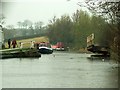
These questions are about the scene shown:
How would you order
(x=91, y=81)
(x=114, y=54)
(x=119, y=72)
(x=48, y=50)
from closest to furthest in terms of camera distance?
(x=114, y=54), (x=91, y=81), (x=119, y=72), (x=48, y=50)

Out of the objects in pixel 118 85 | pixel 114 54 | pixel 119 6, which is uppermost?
pixel 119 6

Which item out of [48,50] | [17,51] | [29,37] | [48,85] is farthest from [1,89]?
[48,50]

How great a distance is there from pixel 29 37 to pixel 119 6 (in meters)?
13.6

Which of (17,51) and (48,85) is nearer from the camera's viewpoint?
(48,85)

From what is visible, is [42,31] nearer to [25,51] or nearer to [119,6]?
[25,51]

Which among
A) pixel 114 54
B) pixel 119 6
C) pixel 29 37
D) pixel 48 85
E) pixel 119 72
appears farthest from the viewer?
pixel 29 37

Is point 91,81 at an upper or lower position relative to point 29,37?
lower

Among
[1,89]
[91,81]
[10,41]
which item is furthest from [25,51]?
[1,89]

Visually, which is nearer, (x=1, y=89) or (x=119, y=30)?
(x=119, y=30)

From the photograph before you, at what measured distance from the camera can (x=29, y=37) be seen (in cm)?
2116

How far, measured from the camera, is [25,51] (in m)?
24.3

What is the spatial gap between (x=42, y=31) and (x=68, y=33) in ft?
4.90

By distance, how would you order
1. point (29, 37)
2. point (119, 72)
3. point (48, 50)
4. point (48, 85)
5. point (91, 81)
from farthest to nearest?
Answer: 1. point (48, 50)
2. point (29, 37)
3. point (119, 72)
4. point (91, 81)
5. point (48, 85)

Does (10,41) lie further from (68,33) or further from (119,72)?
(119,72)
